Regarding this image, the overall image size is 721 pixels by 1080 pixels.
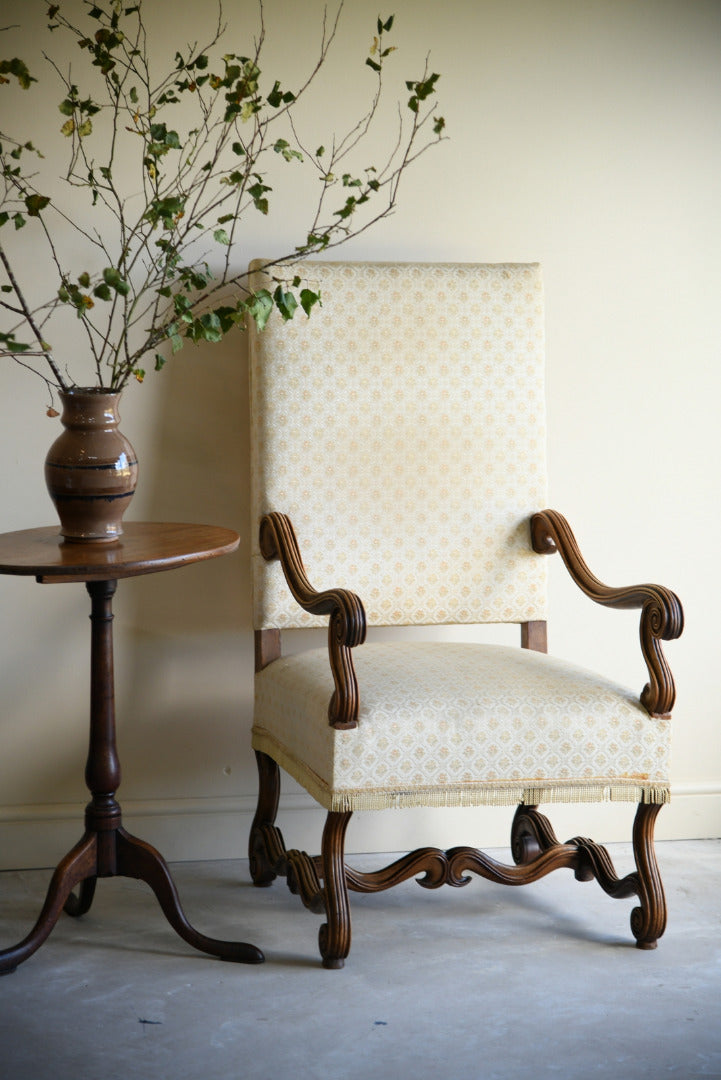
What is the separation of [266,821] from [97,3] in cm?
180

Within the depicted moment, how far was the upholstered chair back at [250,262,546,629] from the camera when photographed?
7.43ft

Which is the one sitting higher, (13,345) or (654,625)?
(13,345)

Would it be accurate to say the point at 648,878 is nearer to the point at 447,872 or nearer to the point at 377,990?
the point at 447,872

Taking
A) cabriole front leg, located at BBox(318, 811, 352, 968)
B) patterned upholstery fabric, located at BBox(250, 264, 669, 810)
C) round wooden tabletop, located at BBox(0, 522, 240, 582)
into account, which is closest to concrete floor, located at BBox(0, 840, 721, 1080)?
cabriole front leg, located at BBox(318, 811, 352, 968)

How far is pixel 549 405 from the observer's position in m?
2.59

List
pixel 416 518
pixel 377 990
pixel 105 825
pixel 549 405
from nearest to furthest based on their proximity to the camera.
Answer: pixel 377 990 < pixel 105 825 < pixel 416 518 < pixel 549 405

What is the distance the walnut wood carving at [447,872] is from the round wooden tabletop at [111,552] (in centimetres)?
53

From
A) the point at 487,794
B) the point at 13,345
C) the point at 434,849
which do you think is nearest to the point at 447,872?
the point at 434,849

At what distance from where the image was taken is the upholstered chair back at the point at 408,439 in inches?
89.1

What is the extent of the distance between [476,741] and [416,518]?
1.89 feet

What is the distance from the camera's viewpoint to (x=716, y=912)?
224 centimetres

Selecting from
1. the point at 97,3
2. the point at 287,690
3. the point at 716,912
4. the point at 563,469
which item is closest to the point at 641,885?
the point at 716,912

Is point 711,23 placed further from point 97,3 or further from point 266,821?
point 266,821

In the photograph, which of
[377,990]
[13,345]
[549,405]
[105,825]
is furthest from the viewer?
[549,405]
